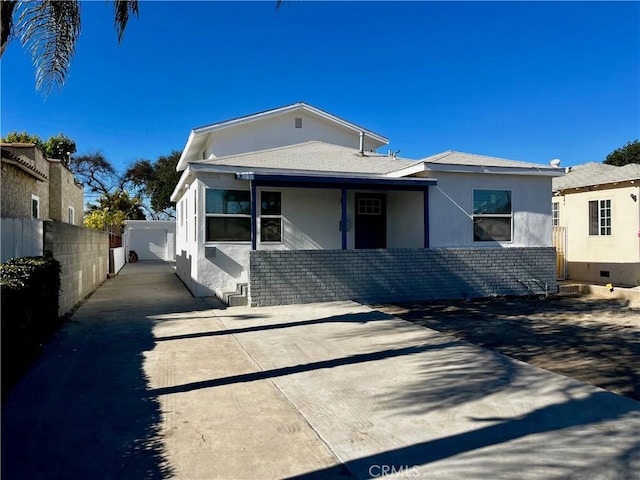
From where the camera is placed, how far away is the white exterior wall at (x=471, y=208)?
40.5 feet

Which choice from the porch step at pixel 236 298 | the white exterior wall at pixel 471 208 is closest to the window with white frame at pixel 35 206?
the porch step at pixel 236 298

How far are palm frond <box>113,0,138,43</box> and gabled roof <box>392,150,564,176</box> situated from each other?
7632 millimetres

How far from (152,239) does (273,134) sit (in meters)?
18.2

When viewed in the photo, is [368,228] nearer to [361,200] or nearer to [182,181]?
[361,200]

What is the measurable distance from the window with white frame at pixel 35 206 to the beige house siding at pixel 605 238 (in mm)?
17970

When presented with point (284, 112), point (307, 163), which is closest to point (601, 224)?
point (307, 163)

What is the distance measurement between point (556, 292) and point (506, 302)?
249 centimetres

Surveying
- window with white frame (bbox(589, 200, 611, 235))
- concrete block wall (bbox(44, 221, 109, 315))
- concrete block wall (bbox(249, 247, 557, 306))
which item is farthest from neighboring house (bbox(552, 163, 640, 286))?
concrete block wall (bbox(44, 221, 109, 315))

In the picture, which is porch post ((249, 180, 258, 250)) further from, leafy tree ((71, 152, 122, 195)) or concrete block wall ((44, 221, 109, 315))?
leafy tree ((71, 152, 122, 195))

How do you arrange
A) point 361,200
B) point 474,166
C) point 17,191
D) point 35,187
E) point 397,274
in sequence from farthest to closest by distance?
point 35,187
point 361,200
point 474,166
point 17,191
point 397,274

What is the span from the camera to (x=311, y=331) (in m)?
7.89

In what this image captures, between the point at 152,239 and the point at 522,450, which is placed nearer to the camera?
the point at 522,450

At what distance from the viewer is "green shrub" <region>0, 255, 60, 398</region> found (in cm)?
472

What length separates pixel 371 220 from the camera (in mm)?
13922
